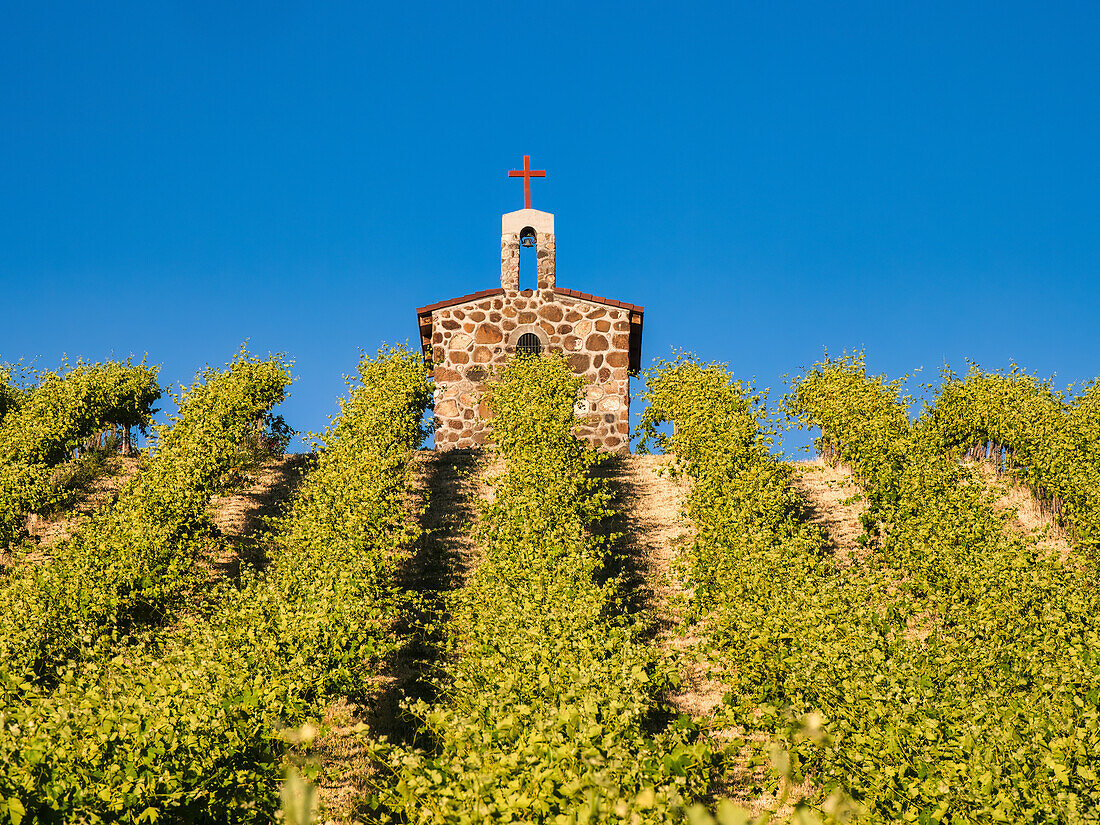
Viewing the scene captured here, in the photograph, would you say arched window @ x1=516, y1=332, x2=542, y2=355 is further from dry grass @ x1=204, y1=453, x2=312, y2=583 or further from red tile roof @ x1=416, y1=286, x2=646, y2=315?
dry grass @ x1=204, y1=453, x2=312, y2=583

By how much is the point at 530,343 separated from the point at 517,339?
13.4 inches

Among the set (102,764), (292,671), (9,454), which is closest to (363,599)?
(292,671)

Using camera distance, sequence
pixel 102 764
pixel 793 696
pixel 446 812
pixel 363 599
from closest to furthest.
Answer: pixel 446 812, pixel 102 764, pixel 793 696, pixel 363 599

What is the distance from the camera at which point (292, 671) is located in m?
8.37

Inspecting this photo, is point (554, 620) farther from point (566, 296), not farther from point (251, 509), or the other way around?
point (566, 296)

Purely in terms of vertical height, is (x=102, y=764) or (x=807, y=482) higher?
(x=807, y=482)

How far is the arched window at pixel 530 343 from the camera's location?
22641mm

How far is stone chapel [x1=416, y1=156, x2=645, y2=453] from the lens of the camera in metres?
22.3

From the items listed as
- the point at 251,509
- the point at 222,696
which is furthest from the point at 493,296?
the point at 222,696

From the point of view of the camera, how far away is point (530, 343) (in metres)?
22.7

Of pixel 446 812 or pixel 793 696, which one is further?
pixel 793 696

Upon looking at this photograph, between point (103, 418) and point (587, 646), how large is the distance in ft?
60.4

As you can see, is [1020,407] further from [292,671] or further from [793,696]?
[292,671]

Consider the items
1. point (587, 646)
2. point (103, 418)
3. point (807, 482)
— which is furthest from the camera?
point (103, 418)
